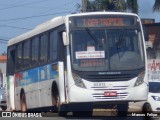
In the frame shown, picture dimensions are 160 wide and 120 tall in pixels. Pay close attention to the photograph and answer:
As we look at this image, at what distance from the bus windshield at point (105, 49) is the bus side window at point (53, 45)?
5.17 ft

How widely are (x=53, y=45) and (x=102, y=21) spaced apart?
231 centimetres

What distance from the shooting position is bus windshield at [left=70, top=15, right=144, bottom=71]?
70.3 ft

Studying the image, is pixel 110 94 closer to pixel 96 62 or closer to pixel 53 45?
pixel 96 62

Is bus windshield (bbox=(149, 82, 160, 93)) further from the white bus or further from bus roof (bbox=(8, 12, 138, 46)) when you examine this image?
bus roof (bbox=(8, 12, 138, 46))

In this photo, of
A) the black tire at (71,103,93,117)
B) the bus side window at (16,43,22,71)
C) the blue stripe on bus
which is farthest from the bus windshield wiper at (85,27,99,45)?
the bus side window at (16,43,22,71)

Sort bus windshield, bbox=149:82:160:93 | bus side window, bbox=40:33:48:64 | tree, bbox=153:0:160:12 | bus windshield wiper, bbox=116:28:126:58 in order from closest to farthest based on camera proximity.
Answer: bus windshield wiper, bbox=116:28:126:58 < bus side window, bbox=40:33:48:64 < bus windshield, bbox=149:82:160:93 < tree, bbox=153:0:160:12

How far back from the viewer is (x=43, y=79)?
2480cm

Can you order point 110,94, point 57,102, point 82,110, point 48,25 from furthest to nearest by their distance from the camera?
1. point 48,25
2. point 57,102
3. point 82,110
4. point 110,94

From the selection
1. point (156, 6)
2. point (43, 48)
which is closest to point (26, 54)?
point (43, 48)

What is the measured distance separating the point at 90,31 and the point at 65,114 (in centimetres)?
367

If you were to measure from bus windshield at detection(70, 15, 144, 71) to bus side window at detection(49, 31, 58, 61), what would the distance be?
1.58 m

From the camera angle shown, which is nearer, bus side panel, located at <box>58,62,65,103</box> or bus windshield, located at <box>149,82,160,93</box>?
bus side panel, located at <box>58,62,65,103</box>

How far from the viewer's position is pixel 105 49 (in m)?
21.5

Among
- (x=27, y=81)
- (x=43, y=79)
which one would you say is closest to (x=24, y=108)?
(x=27, y=81)
